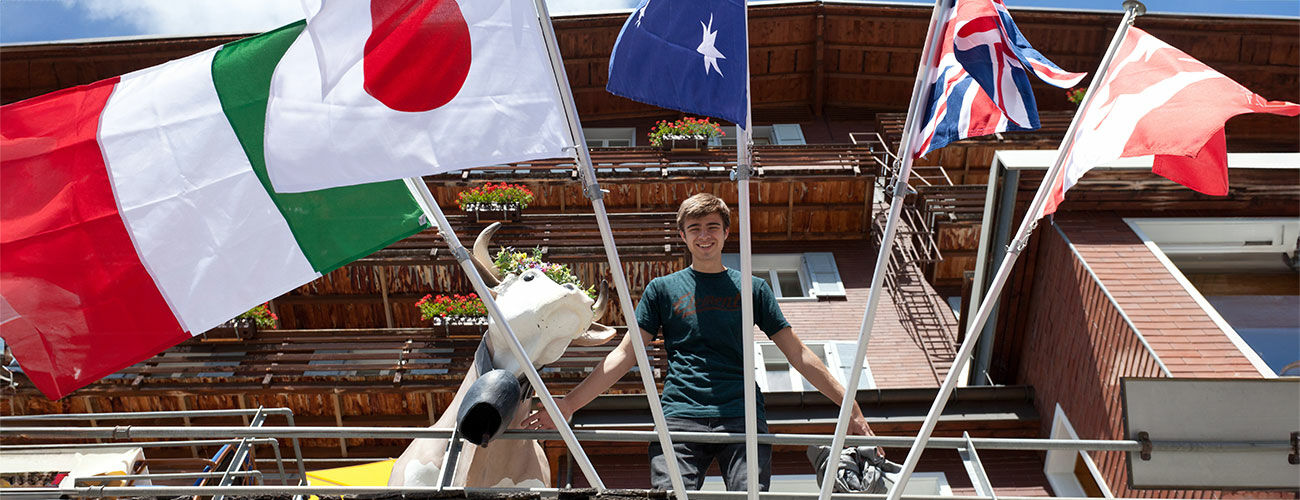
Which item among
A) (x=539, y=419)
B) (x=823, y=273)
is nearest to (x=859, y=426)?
(x=539, y=419)

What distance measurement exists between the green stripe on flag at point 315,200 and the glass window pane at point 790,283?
1656 centimetres

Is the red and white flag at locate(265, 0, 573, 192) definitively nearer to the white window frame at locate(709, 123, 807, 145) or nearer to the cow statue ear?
the cow statue ear

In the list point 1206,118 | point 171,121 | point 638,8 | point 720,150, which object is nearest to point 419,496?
point 171,121

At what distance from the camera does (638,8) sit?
513cm

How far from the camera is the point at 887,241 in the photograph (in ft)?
17.0

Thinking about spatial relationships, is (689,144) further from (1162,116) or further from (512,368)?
(1162,116)

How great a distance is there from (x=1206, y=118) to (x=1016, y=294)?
778 centimetres

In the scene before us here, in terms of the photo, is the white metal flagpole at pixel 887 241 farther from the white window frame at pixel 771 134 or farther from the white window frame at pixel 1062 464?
the white window frame at pixel 771 134

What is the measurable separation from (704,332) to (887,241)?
144cm

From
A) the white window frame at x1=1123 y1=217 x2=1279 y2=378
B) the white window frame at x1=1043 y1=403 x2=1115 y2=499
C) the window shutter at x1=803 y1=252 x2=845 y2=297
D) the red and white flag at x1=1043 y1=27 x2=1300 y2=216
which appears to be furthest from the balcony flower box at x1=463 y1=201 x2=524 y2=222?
the red and white flag at x1=1043 y1=27 x2=1300 y2=216

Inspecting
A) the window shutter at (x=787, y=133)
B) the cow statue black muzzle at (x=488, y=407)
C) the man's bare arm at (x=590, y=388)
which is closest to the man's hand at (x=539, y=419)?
the man's bare arm at (x=590, y=388)

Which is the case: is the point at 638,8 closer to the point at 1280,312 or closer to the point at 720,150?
the point at 1280,312

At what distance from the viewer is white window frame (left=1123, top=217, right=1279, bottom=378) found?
364 inches

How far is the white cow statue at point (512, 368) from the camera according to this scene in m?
5.98
